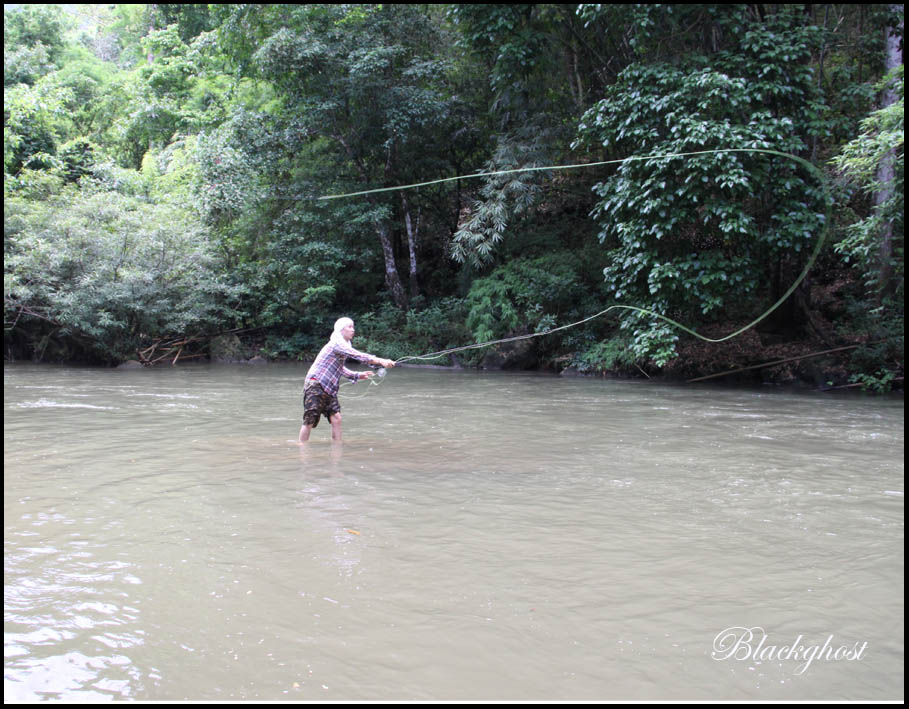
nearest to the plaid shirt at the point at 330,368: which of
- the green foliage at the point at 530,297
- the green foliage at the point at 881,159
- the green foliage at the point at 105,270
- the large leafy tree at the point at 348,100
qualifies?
the green foliage at the point at 881,159

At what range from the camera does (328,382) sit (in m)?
8.14

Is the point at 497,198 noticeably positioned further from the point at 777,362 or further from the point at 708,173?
the point at 777,362

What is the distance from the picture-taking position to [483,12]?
17.1m

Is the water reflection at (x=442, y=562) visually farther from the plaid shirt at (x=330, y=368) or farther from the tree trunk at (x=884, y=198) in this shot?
the tree trunk at (x=884, y=198)

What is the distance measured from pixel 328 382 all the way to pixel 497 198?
1089 cm

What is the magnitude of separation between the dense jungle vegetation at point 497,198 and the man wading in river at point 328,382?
23.5 feet

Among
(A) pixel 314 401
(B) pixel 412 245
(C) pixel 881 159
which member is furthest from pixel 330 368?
(B) pixel 412 245

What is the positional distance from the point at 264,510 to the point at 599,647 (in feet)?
9.79

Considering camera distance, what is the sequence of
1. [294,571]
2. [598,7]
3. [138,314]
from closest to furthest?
[294,571], [598,7], [138,314]

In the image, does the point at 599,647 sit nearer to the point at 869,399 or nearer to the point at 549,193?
the point at 869,399

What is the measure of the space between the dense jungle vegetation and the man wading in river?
7168 mm

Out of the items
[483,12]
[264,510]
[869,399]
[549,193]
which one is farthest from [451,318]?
[264,510]

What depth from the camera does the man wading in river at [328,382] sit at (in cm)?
809

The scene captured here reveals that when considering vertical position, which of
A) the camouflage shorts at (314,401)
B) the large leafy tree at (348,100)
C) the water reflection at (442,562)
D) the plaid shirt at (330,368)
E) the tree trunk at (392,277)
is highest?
the large leafy tree at (348,100)
